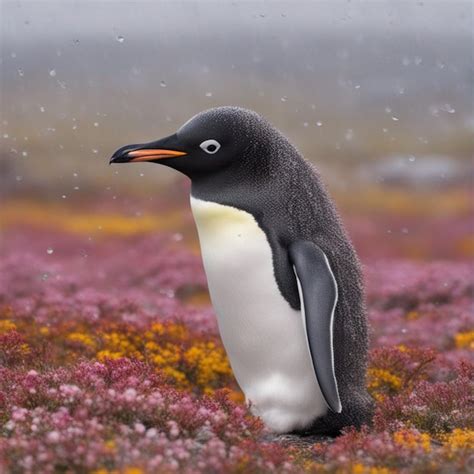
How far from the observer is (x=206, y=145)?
6.77 m

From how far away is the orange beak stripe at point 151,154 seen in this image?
6715 mm

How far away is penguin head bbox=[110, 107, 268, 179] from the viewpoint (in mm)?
6777

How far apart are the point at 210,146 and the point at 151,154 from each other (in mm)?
431

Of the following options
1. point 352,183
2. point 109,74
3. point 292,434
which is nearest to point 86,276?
point 292,434

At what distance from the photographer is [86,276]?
1770 cm

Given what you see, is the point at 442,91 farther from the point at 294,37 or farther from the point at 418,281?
the point at 418,281

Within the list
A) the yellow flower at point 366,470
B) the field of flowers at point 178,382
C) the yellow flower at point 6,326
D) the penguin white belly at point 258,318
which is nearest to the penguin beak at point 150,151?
the penguin white belly at point 258,318

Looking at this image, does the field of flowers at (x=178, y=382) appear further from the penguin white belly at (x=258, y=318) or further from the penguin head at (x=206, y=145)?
the penguin head at (x=206, y=145)

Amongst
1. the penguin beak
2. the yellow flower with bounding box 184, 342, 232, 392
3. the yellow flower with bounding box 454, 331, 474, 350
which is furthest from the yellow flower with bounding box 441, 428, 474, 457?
the yellow flower with bounding box 454, 331, 474, 350

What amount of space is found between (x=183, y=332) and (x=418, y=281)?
6.40 m

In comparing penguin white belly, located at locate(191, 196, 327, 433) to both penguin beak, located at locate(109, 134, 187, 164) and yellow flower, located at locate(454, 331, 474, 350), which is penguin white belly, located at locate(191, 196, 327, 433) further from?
yellow flower, located at locate(454, 331, 474, 350)

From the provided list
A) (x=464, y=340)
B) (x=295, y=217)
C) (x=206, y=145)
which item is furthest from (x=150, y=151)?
(x=464, y=340)

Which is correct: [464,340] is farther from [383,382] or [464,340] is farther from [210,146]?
[210,146]

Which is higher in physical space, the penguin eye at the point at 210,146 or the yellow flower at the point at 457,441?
the penguin eye at the point at 210,146
